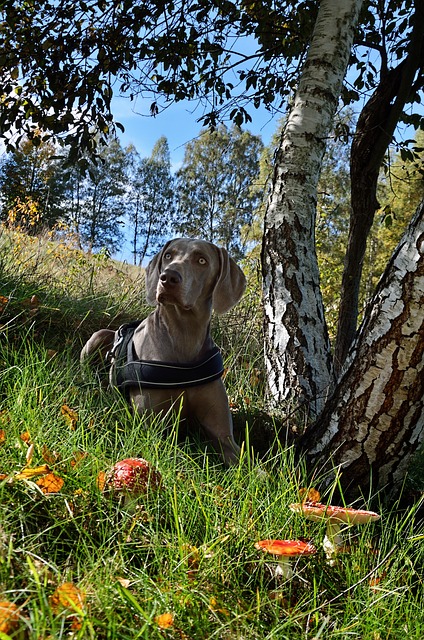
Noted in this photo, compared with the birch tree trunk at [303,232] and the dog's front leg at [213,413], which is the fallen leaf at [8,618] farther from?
the birch tree trunk at [303,232]

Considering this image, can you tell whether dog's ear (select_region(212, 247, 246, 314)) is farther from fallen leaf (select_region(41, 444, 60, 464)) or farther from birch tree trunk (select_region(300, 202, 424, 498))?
fallen leaf (select_region(41, 444, 60, 464))

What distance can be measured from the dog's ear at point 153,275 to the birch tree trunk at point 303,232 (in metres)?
1.11

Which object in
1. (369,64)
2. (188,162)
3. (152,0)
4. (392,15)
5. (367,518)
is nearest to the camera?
(367,518)

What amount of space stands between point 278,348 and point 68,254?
4.65m

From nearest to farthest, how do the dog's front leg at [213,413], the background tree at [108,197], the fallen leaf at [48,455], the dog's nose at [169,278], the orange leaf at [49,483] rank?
the orange leaf at [49,483], the fallen leaf at [48,455], the dog's nose at [169,278], the dog's front leg at [213,413], the background tree at [108,197]

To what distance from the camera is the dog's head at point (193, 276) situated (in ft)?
10.5

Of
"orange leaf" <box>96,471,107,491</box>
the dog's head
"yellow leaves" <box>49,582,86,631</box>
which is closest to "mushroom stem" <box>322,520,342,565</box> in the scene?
"orange leaf" <box>96,471,107,491</box>

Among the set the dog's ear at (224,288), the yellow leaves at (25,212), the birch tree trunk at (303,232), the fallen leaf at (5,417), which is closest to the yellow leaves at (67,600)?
the fallen leaf at (5,417)

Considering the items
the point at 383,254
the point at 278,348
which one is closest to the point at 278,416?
the point at 278,348

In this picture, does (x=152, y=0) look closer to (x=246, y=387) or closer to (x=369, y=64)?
(x=369, y=64)

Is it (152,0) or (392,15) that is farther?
(392,15)

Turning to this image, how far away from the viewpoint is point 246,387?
4520 mm

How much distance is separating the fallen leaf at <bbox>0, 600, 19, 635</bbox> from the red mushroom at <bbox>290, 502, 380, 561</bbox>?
1.01 m

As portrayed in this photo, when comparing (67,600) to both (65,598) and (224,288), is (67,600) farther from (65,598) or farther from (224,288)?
(224,288)
